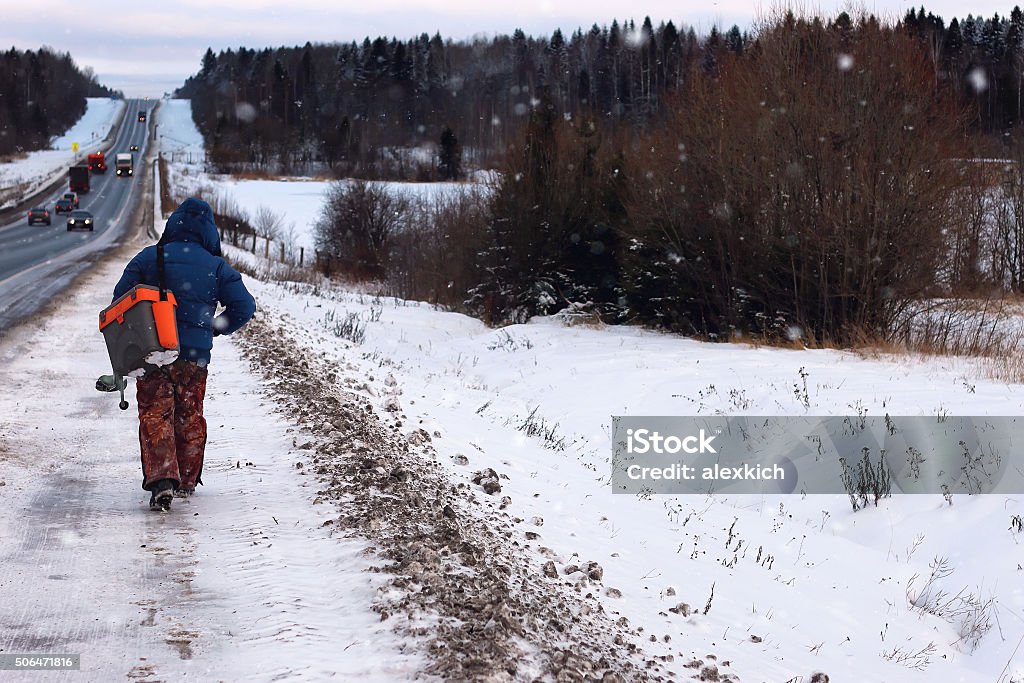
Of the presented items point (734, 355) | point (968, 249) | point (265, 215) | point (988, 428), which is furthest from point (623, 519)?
point (265, 215)

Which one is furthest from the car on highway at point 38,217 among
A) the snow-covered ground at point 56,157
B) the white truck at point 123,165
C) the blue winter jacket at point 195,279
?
the blue winter jacket at point 195,279

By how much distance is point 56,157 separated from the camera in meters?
102

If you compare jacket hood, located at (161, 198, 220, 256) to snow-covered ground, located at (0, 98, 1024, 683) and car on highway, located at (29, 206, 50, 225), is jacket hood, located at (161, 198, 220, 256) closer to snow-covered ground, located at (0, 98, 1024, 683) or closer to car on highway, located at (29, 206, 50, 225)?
snow-covered ground, located at (0, 98, 1024, 683)

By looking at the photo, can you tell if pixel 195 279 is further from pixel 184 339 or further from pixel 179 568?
pixel 179 568

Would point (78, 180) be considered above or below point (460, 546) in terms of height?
above

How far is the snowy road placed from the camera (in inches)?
150

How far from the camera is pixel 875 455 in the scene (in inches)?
398

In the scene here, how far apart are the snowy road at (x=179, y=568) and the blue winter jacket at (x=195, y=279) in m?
1.17

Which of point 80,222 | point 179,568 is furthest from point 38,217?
point 179,568

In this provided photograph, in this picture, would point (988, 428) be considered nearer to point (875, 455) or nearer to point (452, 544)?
point (875, 455)

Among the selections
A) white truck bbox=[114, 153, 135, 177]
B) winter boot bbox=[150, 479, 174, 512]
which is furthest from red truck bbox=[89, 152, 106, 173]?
winter boot bbox=[150, 479, 174, 512]

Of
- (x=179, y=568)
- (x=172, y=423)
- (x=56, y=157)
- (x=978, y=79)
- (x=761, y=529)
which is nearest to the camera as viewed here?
(x=179, y=568)

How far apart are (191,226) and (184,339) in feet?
2.58

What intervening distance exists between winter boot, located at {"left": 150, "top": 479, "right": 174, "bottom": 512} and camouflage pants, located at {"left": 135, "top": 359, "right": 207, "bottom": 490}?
4 cm
